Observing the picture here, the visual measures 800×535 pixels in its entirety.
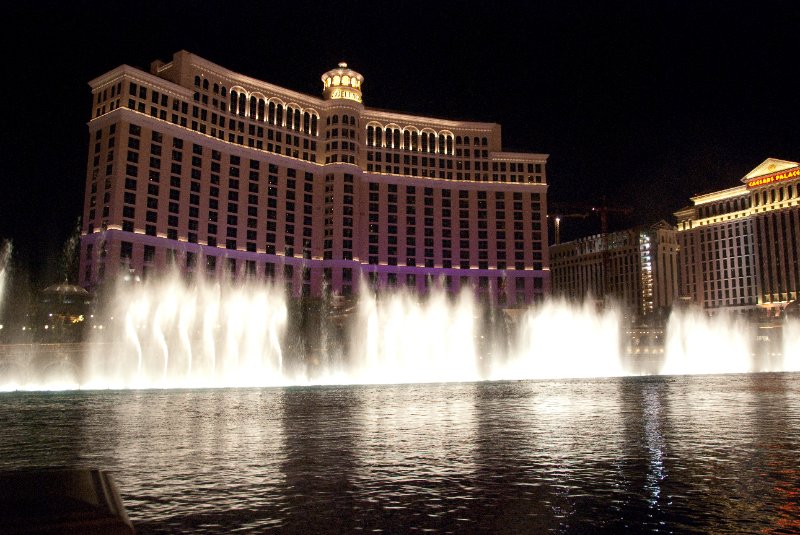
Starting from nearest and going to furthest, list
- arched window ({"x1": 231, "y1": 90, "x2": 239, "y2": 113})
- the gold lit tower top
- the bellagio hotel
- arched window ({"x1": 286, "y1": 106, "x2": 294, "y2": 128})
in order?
the bellagio hotel, arched window ({"x1": 231, "y1": 90, "x2": 239, "y2": 113}), arched window ({"x1": 286, "y1": 106, "x2": 294, "y2": 128}), the gold lit tower top

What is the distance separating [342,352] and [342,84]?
8420 cm

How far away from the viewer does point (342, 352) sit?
188 feet

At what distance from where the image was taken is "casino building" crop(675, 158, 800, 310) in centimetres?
13562

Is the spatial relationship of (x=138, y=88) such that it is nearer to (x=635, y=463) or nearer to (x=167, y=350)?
(x=167, y=350)

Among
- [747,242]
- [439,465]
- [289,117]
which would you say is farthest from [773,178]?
[439,465]

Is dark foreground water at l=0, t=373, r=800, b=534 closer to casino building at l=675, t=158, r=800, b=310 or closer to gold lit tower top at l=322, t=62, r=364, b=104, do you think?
gold lit tower top at l=322, t=62, r=364, b=104

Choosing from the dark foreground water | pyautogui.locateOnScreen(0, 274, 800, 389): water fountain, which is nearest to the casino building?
pyautogui.locateOnScreen(0, 274, 800, 389): water fountain

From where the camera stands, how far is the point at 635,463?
9.84m

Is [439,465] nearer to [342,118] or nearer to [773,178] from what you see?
[342,118]

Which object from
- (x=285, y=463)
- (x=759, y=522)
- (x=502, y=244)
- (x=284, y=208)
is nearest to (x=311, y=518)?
(x=285, y=463)

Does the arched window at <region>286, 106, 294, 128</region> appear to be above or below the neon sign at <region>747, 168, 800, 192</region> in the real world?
above

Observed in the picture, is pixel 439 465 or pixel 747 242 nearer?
pixel 439 465

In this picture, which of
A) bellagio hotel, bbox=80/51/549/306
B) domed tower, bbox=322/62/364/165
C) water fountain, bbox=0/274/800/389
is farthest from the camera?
domed tower, bbox=322/62/364/165

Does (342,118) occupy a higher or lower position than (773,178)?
higher
